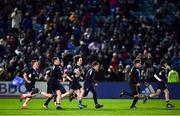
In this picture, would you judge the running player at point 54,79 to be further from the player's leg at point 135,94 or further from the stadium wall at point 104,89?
the stadium wall at point 104,89

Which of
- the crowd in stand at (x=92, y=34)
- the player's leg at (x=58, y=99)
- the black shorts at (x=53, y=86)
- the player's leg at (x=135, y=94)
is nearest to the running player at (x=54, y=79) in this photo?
the black shorts at (x=53, y=86)

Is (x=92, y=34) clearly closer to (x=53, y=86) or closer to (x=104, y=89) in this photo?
(x=104, y=89)

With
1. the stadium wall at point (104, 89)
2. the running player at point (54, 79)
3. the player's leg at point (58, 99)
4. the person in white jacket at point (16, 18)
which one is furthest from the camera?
the person in white jacket at point (16, 18)

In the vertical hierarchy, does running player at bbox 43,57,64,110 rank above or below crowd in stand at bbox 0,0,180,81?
below

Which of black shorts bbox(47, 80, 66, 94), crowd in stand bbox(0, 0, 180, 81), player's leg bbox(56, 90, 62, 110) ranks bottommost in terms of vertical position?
player's leg bbox(56, 90, 62, 110)

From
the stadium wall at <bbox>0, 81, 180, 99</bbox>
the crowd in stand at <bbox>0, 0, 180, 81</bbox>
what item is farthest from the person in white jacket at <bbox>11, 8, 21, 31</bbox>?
the stadium wall at <bbox>0, 81, 180, 99</bbox>

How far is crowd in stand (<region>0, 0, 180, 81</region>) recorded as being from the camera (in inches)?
1330

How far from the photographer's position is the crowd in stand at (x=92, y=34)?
3378 cm

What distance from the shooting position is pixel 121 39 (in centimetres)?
3534

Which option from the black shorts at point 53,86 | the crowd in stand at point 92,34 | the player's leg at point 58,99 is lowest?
the player's leg at point 58,99

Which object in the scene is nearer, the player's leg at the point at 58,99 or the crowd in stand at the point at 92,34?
the player's leg at the point at 58,99

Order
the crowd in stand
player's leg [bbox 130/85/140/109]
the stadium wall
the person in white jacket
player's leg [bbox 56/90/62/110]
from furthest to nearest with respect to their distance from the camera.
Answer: the person in white jacket, the crowd in stand, the stadium wall, player's leg [bbox 130/85/140/109], player's leg [bbox 56/90/62/110]

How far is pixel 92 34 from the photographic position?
35.8 meters

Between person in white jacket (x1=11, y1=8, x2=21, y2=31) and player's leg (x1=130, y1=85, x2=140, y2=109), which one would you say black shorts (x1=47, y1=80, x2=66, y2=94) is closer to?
player's leg (x1=130, y1=85, x2=140, y2=109)
